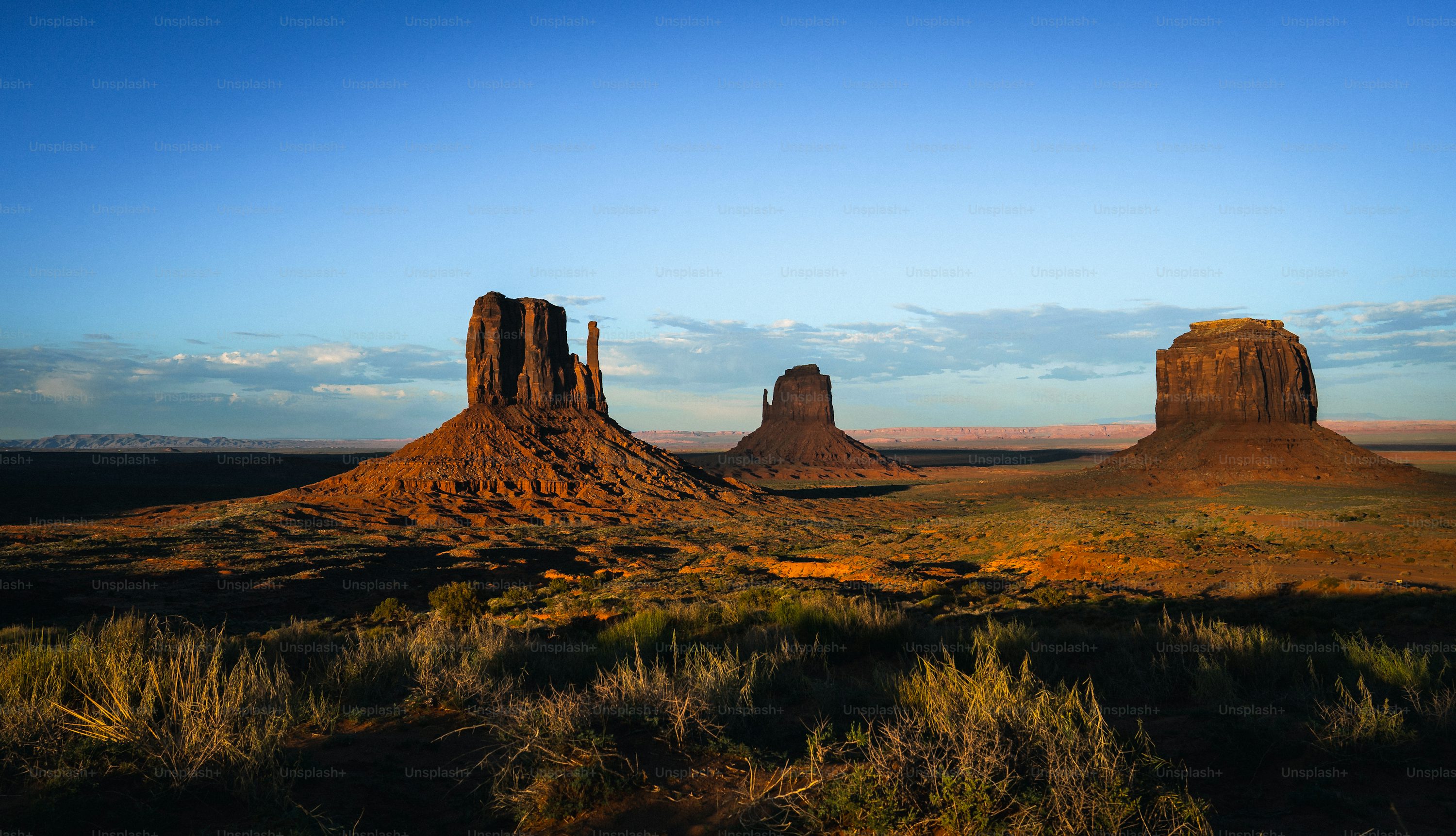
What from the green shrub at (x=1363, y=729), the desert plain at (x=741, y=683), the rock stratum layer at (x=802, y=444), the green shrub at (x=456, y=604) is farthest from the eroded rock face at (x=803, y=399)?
the green shrub at (x=1363, y=729)

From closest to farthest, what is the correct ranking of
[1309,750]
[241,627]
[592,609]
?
[1309,750] < [241,627] < [592,609]

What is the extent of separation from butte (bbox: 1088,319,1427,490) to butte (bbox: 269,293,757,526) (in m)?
35.6

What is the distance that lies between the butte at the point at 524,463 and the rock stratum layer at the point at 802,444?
3945 centimetres

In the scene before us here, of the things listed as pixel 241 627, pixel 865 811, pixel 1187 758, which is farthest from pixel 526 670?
pixel 241 627

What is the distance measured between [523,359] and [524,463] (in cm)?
1004

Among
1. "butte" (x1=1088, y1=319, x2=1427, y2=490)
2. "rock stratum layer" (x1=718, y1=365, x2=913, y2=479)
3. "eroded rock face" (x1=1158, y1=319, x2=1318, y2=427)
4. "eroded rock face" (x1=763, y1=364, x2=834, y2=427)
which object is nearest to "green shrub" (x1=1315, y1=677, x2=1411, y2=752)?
"butte" (x1=1088, y1=319, x2=1427, y2=490)

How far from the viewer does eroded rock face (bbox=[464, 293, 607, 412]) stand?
2057 inches

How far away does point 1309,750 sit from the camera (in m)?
5.84

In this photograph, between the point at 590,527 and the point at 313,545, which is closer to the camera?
the point at 313,545

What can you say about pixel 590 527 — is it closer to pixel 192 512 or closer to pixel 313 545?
pixel 313 545

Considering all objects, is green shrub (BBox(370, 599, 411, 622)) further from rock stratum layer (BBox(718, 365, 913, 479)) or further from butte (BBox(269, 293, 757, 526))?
rock stratum layer (BBox(718, 365, 913, 479))

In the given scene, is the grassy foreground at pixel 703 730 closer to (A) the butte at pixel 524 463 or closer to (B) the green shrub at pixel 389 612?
(B) the green shrub at pixel 389 612

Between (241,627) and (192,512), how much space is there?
32536 mm

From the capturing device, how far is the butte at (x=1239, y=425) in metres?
54.4
